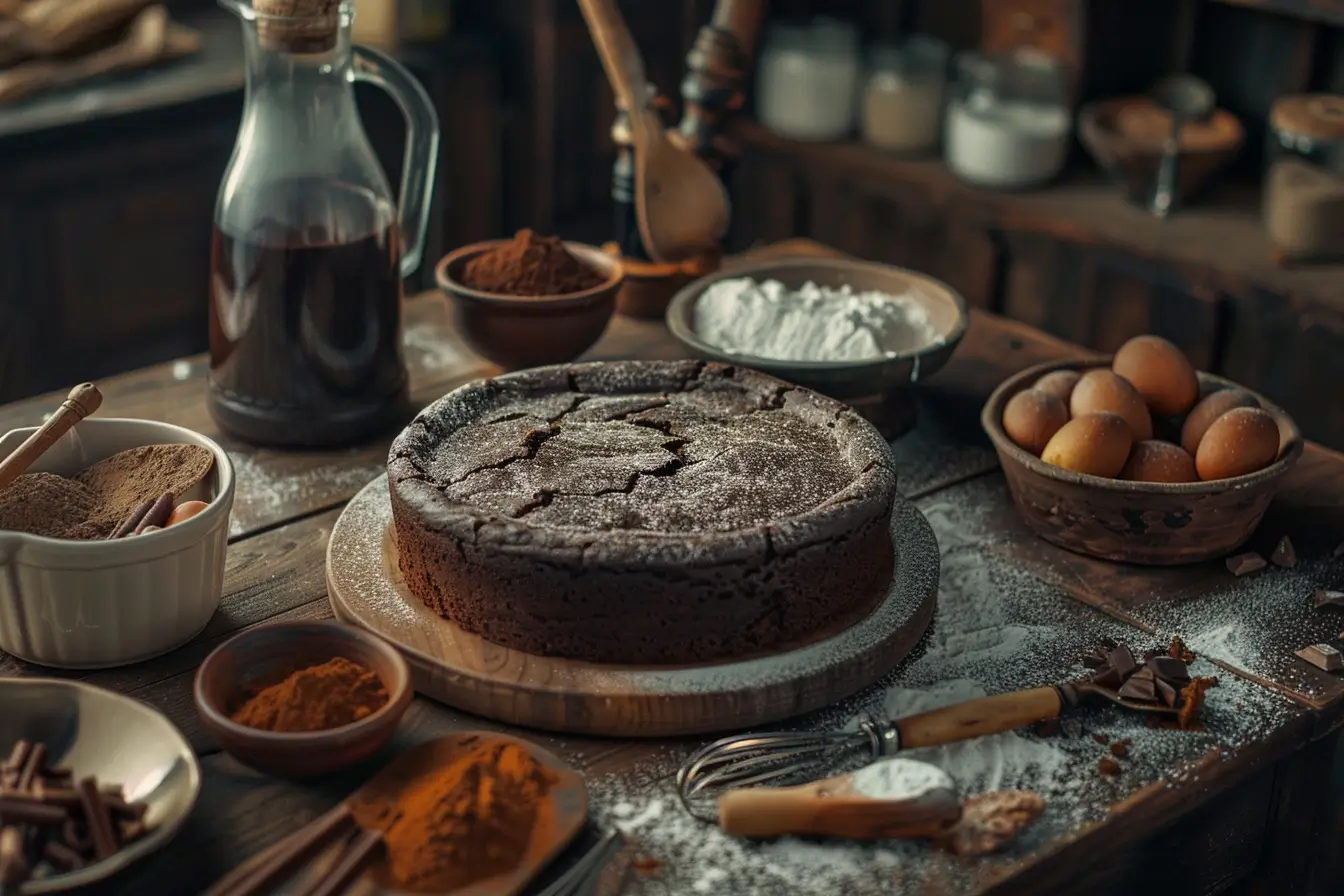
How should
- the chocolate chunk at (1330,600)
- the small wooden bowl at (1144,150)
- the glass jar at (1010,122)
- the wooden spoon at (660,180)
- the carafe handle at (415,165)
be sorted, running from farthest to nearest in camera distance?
the glass jar at (1010,122), the small wooden bowl at (1144,150), the wooden spoon at (660,180), the carafe handle at (415,165), the chocolate chunk at (1330,600)

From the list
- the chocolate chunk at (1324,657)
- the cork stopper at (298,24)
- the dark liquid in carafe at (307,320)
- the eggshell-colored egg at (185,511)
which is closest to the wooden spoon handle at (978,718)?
the chocolate chunk at (1324,657)

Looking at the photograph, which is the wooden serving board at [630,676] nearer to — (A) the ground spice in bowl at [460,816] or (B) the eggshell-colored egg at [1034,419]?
(A) the ground spice in bowl at [460,816]

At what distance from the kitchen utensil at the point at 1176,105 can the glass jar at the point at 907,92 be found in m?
0.44

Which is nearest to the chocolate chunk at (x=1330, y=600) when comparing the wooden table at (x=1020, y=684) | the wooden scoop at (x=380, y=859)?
the wooden table at (x=1020, y=684)

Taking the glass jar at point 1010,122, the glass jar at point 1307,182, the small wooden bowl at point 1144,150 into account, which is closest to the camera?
the glass jar at point 1307,182

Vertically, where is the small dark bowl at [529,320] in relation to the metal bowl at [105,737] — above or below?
above

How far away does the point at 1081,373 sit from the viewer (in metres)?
1.54

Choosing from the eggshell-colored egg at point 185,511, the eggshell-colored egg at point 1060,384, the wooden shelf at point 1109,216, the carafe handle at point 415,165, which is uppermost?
the carafe handle at point 415,165

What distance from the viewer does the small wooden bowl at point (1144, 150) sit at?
2.77m

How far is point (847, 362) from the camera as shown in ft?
4.96

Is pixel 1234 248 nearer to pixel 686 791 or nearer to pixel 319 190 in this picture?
pixel 319 190

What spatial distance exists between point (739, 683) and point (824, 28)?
2.38 m

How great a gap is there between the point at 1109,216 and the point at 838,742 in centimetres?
198

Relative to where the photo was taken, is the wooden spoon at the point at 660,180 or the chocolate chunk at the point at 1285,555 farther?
the wooden spoon at the point at 660,180
